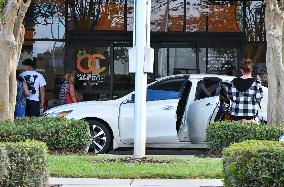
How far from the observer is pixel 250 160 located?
7.80 metres

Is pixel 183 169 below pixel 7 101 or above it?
below

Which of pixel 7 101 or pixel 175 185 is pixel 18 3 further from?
pixel 175 185

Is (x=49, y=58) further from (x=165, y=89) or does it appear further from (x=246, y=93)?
(x=246, y=93)

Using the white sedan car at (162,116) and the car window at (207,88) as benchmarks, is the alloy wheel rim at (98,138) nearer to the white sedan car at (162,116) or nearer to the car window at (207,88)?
the white sedan car at (162,116)

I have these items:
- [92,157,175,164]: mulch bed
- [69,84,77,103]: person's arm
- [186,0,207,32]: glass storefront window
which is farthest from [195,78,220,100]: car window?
[186,0,207,32]: glass storefront window

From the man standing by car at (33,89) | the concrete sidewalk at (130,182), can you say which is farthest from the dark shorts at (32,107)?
the concrete sidewalk at (130,182)

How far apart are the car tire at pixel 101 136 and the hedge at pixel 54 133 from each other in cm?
146

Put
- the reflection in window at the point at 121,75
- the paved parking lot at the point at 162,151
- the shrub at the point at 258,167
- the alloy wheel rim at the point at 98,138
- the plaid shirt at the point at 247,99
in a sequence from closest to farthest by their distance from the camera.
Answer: the shrub at the point at 258,167, the plaid shirt at the point at 247,99, the alloy wheel rim at the point at 98,138, the paved parking lot at the point at 162,151, the reflection in window at the point at 121,75

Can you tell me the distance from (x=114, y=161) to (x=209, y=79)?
4.28 metres

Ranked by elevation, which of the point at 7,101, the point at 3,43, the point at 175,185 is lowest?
the point at 175,185

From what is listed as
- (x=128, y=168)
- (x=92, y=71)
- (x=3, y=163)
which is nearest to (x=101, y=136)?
(x=128, y=168)

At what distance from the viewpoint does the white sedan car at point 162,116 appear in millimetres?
14391

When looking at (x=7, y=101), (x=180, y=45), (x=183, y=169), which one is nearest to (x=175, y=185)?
(x=183, y=169)

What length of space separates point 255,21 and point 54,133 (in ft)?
31.0
